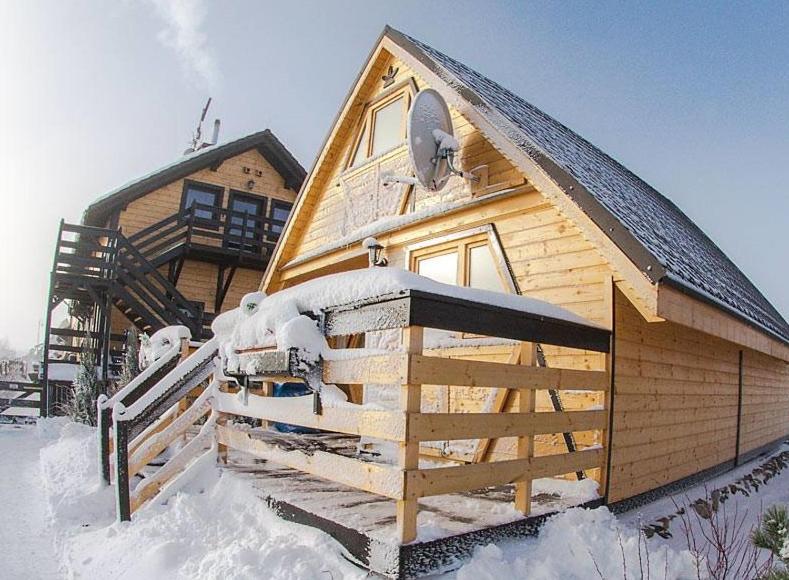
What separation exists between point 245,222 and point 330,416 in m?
14.8

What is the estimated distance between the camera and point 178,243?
643 inches

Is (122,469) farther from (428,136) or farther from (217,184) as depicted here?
(217,184)

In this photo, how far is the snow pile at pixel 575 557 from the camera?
137 inches

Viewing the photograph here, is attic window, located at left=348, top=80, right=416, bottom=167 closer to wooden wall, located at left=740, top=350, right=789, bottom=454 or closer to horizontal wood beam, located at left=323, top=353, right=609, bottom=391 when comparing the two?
horizontal wood beam, located at left=323, top=353, right=609, bottom=391

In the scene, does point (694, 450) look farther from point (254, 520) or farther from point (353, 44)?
point (353, 44)

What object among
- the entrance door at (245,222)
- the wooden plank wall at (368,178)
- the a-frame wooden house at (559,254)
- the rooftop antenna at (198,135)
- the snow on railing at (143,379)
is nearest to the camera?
the a-frame wooden house at (559,254)

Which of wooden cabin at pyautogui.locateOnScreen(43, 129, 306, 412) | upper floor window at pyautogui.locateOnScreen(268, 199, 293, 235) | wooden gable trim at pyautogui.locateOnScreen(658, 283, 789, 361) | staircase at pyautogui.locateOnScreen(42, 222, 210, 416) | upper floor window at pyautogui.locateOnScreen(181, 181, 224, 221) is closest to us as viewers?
wooden gable trim at pyautogui.locateOnScreen(658, 283, 789, 361)

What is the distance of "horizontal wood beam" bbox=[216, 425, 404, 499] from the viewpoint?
3426 mm

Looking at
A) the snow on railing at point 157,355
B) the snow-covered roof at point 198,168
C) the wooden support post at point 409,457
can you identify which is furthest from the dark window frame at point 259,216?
the wooden support post at point 409,457

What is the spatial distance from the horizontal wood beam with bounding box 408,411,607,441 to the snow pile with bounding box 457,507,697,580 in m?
0.70

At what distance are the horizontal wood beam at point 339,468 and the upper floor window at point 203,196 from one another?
13770 mm

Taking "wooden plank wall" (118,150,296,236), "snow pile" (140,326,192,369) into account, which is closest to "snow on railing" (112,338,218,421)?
"snow pile" (140,326,192,369)

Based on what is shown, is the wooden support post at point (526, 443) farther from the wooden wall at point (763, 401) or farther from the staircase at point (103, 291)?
the staircase at point (103, 291)

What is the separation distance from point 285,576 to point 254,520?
1204mm
